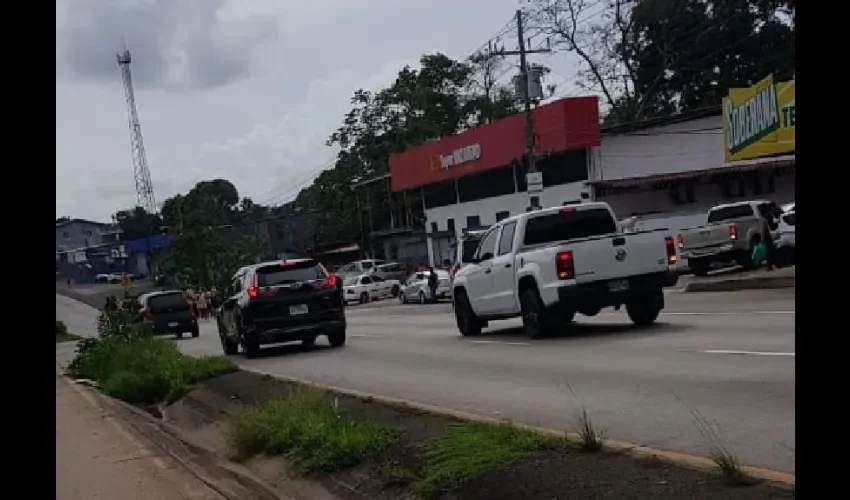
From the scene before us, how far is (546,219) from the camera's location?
1681 cm

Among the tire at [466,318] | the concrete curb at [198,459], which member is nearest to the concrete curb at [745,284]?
the tire at [466,318]

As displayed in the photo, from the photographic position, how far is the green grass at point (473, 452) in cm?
674

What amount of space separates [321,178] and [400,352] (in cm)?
3635

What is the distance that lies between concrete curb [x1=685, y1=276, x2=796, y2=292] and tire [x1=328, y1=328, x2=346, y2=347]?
9.37 metres

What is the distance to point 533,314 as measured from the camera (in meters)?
16.4

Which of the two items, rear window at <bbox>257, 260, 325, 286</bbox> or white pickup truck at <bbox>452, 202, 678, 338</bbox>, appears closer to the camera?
white pickup truck at <bbox>452, 202, 678, 338</bbox>

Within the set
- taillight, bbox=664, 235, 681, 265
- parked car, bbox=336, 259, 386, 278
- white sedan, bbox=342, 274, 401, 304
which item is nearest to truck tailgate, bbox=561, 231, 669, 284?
taillight, bbox=664, 235, 681, 265

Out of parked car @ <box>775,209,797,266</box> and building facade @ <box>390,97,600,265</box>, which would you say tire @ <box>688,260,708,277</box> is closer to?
parked car @ <box>775,209,797,266</box>

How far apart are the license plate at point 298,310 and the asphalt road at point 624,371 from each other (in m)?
0.93

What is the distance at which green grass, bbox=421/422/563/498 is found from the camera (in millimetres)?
6742

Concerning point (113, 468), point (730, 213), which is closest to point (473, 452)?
point (113, 468)

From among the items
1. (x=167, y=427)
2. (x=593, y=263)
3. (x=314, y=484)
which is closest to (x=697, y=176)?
(x=593, y=263)

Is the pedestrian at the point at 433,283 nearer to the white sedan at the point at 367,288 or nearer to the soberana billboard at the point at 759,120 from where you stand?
the white sedan at the point at 367,288
